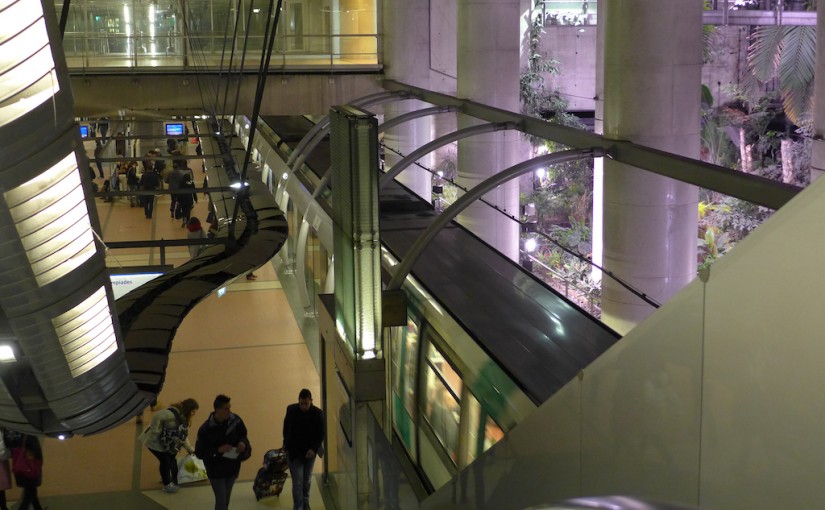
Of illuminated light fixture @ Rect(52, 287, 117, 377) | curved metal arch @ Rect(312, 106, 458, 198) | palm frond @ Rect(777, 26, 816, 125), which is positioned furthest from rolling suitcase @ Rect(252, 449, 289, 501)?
palm frond @ Rect(777, 26, 816, 125)

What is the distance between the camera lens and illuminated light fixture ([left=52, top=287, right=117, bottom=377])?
13.9 feet

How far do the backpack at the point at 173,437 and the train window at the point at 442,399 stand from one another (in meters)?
2.52

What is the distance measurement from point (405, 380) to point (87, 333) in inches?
192

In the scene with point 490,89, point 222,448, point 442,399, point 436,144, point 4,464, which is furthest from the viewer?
point 490,89

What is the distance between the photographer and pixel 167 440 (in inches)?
375

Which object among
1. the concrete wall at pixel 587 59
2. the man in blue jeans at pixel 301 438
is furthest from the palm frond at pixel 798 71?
the man in blue jeans at pixel 301 438

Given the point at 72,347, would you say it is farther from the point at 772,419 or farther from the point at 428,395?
the point at 428,395

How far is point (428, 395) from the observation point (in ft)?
27.3

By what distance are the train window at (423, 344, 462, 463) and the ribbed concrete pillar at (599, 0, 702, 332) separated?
363cm

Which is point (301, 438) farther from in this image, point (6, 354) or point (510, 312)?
point (6, 354)

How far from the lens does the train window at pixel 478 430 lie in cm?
681

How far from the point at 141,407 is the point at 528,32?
2437cm

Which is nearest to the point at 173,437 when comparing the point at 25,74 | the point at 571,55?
the point at 25,74

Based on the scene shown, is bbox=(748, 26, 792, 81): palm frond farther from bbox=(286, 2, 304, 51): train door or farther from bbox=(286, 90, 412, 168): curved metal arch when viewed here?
bbox=(286, 90, 412, 168): curved metal arch
